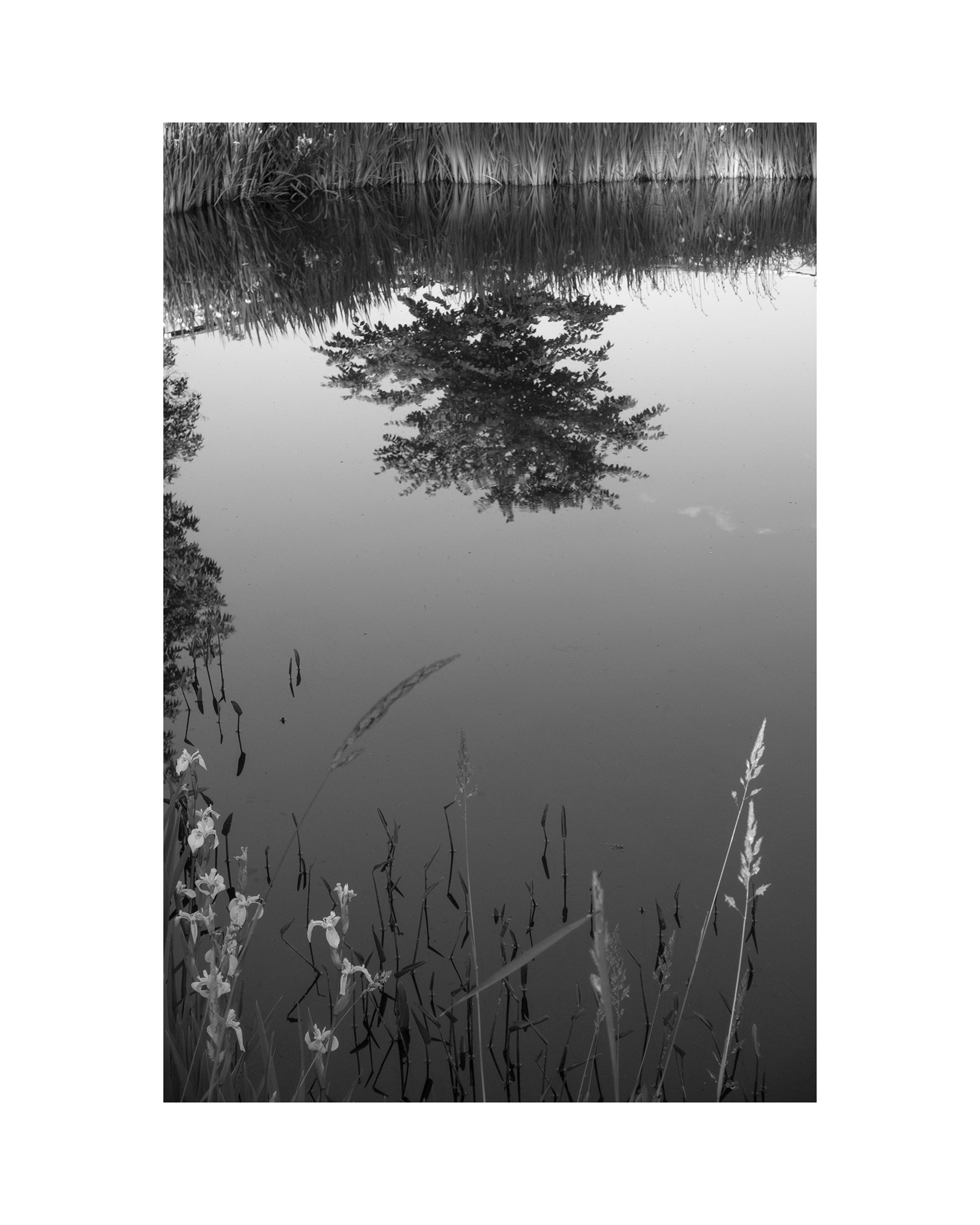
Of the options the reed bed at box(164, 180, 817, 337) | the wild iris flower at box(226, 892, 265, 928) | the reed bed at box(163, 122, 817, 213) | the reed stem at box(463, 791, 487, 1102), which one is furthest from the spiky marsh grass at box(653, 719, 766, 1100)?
the reed bed at box(163, 122, 817, 213)

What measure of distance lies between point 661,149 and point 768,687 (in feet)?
16.9

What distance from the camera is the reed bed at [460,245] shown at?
14.3 ft

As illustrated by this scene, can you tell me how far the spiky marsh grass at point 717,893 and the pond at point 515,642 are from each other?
0.02 meters

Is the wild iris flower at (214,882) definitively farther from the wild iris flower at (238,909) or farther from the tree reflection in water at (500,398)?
the tree reflection in water at (500,398)

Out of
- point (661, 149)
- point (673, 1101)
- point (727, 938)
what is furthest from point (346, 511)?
point (661, 149)

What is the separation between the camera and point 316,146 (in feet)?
19.7

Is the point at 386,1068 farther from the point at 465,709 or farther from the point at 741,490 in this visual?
the point at 741,490

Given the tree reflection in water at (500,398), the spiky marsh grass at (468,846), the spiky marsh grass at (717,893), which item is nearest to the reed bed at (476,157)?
the tree reflection in water at (500,398)

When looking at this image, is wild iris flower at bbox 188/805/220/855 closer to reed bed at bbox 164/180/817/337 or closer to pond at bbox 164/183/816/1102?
pond at bbox 164/183/816/1102

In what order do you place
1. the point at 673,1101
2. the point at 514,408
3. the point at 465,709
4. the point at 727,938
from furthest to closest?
Answer: the point at 514,408 < the point at 465,709 < the point at 727,938 < the point at 673,1101

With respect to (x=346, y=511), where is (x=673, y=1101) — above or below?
below

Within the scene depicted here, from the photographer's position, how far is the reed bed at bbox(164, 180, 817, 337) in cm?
436

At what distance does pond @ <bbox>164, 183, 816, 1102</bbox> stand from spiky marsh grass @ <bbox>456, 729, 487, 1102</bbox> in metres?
0.02

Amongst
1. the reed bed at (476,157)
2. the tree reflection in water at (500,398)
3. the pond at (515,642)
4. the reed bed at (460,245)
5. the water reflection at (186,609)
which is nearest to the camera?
the pond at (515,642)
